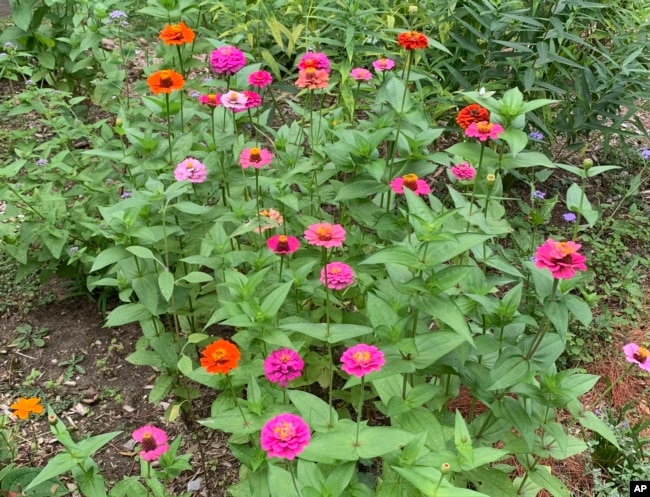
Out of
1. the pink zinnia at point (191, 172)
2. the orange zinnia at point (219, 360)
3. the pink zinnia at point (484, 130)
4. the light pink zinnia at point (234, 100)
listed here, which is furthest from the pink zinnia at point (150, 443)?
the pink zinnia at point (484, 130)

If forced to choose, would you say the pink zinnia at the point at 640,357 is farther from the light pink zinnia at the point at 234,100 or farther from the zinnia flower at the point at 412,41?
the light pink zinnia at the point at 234,100

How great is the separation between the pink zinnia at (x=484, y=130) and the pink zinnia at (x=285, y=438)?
38.1 inches

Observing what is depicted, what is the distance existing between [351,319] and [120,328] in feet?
4.02

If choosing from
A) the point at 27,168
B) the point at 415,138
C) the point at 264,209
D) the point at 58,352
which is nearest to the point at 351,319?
the point at 264,209

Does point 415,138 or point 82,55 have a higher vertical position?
point 415,138

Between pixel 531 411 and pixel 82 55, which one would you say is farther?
pixel 82 55

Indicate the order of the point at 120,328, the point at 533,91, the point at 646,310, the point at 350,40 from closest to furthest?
the point at 350,40
the point at 120,328
the point at 646,310
the point at 533,91

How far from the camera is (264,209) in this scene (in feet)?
7.49

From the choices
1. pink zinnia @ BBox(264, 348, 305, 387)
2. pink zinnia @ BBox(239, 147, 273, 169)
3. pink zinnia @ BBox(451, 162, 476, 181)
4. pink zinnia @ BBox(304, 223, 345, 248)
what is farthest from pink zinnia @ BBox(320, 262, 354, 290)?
pink zinnia @ BBox(451, 162, 476, 181)

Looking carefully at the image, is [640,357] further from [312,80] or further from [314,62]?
[314,62]

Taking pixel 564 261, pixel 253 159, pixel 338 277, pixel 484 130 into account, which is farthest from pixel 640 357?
pixel 253 159

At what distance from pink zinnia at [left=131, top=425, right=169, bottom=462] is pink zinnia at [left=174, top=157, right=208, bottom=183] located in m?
0.83

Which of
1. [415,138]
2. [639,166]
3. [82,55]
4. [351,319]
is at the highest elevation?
[415,138]

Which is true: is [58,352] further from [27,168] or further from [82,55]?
[82,55]
